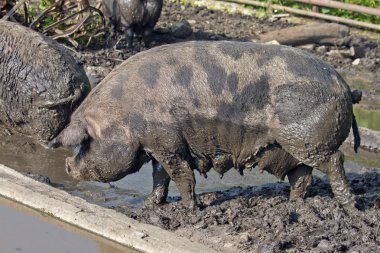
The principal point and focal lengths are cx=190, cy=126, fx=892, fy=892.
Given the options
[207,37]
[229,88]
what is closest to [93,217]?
[229,88]

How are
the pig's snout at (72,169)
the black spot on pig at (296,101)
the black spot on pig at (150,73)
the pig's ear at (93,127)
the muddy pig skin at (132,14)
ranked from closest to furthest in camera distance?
the black spot on pig at (296,101), the black spot on pig at (150,73), the pig's ear at (93,127), the pig's snout at (72,169), the muddy pig skin at (132,14)

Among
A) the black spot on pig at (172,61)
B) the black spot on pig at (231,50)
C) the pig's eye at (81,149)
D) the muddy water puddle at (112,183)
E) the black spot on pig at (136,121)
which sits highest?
the black spot on pig at (231,50)

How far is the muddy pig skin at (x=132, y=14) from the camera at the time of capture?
13086mm

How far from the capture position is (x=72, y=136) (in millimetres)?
6367

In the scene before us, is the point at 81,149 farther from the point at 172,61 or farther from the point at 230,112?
the point at 230,112

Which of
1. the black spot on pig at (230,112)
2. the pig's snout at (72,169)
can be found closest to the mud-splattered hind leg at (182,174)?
the black spot on pig at (230,112)

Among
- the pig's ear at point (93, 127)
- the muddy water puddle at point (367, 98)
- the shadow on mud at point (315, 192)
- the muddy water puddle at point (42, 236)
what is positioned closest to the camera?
the muddy water puddle at point (42, 236)

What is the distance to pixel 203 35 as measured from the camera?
46.9 ft

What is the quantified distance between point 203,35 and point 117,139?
814 centimetres

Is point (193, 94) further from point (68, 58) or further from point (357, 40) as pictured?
point (357, 40)

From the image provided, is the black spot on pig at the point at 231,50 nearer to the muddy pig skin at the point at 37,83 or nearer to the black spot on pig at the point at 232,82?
the black spot on pig at the point at 232,82

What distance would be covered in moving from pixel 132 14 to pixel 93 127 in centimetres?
687

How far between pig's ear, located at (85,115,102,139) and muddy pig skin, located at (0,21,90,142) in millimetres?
459

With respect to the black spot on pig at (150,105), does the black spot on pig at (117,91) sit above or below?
above
